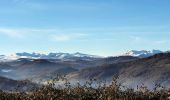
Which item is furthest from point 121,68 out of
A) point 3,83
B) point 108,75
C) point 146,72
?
point 3,83

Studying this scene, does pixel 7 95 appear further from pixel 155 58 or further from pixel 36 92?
pixel 155 58

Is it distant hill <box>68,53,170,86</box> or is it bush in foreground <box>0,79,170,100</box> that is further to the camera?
distant hill <box>68,53,170,86</box>

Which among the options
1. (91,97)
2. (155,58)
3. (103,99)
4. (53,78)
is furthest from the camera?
(155,58)

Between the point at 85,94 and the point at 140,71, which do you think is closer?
the point at 85,94

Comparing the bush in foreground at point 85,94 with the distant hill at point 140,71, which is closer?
the bush in foreground at point 85,94

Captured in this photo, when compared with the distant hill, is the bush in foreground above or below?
above

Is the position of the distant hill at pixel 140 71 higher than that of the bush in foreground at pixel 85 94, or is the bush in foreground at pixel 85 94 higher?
the bush in foreground at pixel 85 94

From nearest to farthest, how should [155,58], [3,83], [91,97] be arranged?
1. [91,97]
2. [3,83]
3. [155,58]

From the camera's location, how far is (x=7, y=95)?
12.1 m

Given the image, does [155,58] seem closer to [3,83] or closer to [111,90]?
[3,83]

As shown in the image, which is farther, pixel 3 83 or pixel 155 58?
pixel 155 58

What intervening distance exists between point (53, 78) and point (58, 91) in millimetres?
616

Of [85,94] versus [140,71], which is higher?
[85,94]

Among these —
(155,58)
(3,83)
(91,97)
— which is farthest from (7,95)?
(155,58)
